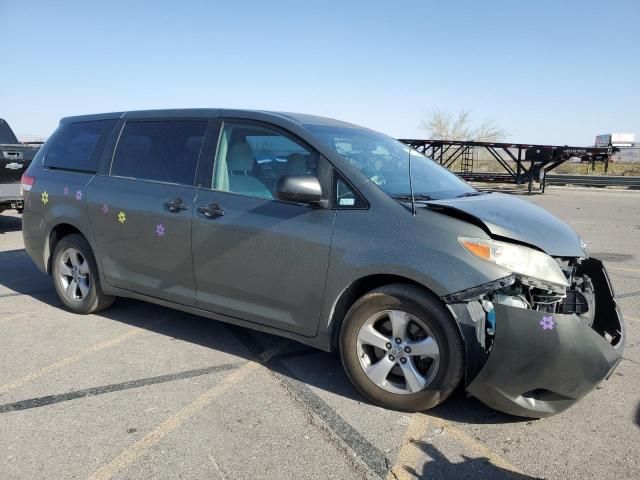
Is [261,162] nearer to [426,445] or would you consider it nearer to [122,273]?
[122,273]

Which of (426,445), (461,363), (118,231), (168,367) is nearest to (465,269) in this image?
(461,363)

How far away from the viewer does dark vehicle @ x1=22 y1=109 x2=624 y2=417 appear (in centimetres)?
293

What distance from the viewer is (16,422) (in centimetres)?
308

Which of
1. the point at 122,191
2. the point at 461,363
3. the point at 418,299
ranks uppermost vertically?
the point at 122,191

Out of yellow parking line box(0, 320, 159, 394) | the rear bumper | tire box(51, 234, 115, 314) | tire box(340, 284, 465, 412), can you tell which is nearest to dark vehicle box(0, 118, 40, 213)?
the rear bumper

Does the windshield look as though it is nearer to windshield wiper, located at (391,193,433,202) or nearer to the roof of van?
windshield wiper, located at (391,193,433,202)

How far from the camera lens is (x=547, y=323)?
280cm

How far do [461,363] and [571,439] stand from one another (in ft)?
2.35

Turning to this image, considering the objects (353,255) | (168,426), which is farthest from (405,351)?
(168,426)

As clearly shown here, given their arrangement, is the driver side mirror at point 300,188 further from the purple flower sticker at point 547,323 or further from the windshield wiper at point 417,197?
the purple flower sticker at point 547,323

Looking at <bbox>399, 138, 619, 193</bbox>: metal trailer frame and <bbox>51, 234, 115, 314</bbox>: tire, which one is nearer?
<bbox>51, 234, 115, 314</bbox>: tire

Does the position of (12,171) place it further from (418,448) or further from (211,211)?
(418,448)

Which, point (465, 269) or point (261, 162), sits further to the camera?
point (261, 162)

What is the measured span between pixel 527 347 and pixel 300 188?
157 centimetres
